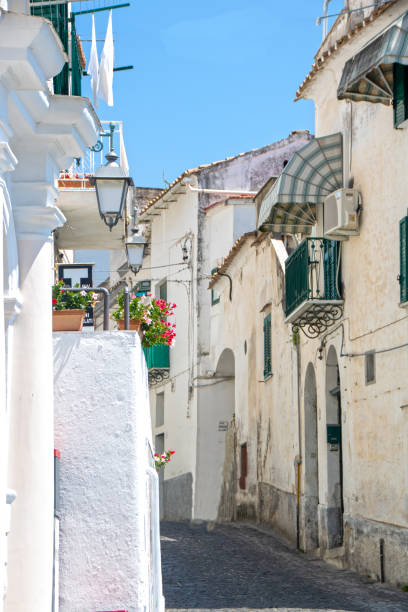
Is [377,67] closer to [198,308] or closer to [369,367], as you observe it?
[369,367]

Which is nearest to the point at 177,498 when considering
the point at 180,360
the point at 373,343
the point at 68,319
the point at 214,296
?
the point at 180,360

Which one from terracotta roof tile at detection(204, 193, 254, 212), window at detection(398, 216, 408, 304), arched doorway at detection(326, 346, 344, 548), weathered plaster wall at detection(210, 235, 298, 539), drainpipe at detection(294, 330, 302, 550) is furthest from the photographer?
terracotta roof tile at detection(204, 193, 254, 212)

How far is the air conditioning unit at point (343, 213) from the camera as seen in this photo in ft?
54.0

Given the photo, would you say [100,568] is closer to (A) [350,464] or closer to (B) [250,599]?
(B) [250,599]

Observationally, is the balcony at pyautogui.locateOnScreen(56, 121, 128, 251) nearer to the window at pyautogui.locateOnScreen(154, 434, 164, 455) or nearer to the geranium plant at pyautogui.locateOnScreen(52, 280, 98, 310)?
the geranium plant at pyautogui.locateOnScreen(52, 280, 98, 310)

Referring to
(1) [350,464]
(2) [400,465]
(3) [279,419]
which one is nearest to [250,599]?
(2) [400,465]

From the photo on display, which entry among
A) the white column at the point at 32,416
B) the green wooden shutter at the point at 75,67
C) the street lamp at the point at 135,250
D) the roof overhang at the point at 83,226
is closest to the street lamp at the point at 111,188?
the green wooden shutter at the point at 75,67

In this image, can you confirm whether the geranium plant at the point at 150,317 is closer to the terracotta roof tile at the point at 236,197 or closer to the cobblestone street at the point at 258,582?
the cobblestone street at the point at 258,582

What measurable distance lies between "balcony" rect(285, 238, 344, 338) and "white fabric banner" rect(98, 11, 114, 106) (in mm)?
7550

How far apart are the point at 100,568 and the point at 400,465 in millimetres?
6519

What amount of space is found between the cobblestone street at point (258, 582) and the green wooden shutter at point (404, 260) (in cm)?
384

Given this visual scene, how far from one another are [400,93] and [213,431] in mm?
16100

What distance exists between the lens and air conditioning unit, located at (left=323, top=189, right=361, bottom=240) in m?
16.5

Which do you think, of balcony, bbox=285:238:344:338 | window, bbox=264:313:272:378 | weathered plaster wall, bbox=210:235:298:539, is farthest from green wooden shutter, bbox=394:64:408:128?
window, bbox=264:313:272:378
